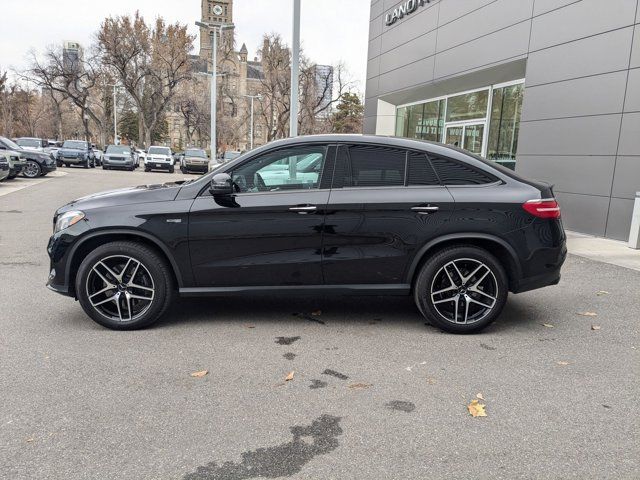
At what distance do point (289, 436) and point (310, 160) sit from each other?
8.22 feet

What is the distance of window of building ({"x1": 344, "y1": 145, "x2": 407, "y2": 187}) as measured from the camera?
15.1 feet

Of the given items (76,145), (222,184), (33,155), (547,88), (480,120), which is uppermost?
(547,88)

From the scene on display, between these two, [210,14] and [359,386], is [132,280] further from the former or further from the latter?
[210,14]

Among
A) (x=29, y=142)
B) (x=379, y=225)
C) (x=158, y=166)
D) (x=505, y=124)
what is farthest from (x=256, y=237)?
(x=158, y=166)

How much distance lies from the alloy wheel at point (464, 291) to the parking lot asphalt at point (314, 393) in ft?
0.72

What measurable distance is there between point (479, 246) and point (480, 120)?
12485 millimetres

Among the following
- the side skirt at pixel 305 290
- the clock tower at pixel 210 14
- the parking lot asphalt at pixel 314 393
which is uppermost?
the clock tower at pixel 210 14

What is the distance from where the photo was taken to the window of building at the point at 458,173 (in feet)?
15.2

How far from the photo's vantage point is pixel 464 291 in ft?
15.0

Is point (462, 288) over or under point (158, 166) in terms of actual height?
under

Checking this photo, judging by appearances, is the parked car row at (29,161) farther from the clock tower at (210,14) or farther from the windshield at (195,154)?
the clock tower at (210,14)

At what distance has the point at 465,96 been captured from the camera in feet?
55.5

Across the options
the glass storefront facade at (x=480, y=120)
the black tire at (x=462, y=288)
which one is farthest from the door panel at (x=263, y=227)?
the glass storefront facade at (x=480, y=120)

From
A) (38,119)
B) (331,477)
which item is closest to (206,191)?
(331,477)
